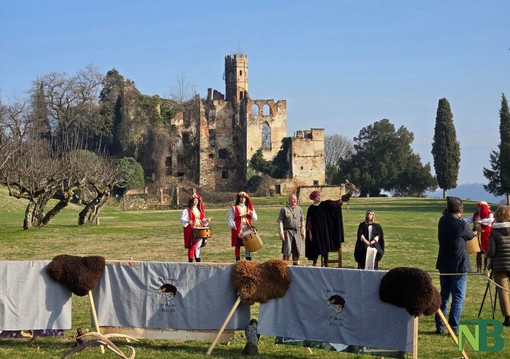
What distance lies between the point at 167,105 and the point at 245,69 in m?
13.3

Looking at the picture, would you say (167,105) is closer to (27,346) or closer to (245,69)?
(245,69)

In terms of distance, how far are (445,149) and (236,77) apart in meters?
27.8

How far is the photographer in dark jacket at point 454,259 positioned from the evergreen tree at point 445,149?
79.6 metres

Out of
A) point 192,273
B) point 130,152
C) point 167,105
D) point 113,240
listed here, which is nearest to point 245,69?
point 167,105

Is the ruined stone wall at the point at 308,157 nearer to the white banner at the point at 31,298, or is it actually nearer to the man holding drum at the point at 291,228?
the man holding drum at the point at 291,228

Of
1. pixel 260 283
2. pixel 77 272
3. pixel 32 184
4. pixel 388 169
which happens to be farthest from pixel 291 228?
pixel 388 169

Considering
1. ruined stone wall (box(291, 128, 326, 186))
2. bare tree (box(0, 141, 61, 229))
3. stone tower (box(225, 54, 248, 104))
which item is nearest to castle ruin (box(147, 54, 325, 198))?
ruined stone wall (box(291, 128, 326, 186))

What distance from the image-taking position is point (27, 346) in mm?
12781

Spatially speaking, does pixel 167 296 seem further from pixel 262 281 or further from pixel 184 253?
pixel 184 253

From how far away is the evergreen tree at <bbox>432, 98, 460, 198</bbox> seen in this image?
3610 inches

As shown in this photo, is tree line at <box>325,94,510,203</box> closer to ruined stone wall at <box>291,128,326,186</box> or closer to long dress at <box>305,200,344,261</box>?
ruined stone wall at <box>291,128,326,186</box>

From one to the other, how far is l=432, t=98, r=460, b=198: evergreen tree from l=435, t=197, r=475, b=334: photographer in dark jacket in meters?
79.6

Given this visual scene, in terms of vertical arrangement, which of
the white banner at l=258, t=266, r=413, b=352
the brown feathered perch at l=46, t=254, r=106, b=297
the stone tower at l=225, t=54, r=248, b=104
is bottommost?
the white banner at l=258, t=266, r=413, b=352

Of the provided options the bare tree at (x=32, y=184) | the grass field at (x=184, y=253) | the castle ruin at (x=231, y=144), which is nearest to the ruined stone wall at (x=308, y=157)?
the castle ruin at (x=231, y=144)
